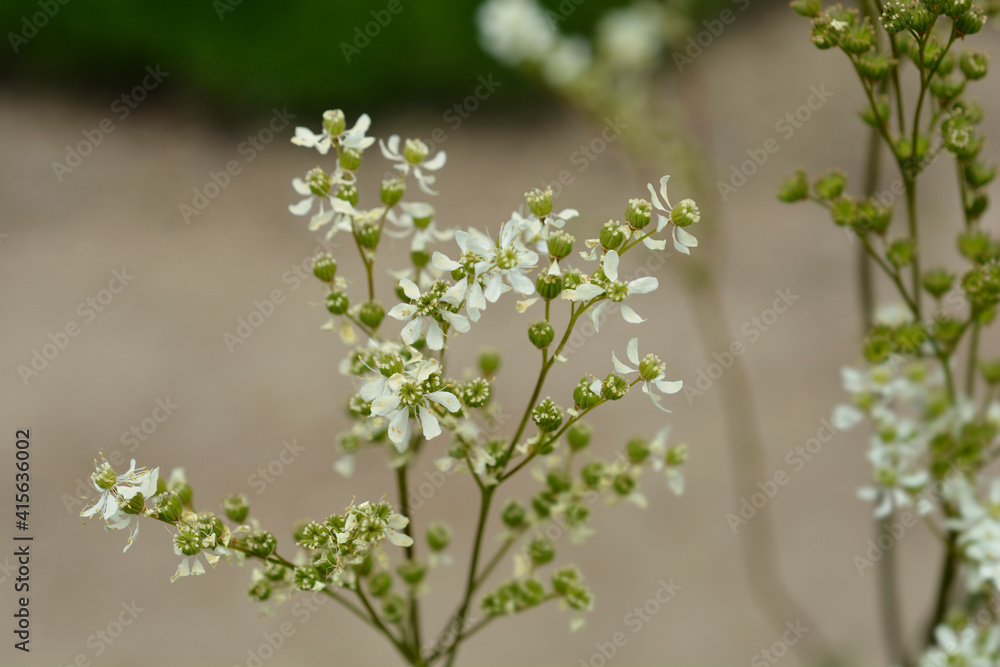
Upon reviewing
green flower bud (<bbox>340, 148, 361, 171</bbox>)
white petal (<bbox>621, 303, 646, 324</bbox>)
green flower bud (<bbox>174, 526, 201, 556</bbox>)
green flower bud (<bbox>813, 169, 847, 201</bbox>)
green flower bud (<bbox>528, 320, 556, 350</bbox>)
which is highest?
green flower bud (<bbox>340, 148, 361, 171</bbox>)

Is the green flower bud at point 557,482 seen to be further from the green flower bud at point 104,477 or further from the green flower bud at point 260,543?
the green flower bud at point 104,477

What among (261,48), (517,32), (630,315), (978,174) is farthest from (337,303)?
(261,48)

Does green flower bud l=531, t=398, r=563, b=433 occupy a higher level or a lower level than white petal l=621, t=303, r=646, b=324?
lower

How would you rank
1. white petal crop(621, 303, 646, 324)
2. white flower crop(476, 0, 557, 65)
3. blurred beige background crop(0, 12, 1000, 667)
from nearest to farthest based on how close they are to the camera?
white petal crop(621, 303, 646, 324)
white flower crop(476, 0, 557, 65)
blurred beige background crop(0, 12, 1000, 667)

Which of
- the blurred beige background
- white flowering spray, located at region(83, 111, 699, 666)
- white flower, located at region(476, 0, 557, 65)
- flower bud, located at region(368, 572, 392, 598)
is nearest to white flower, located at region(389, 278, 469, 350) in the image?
white flowering spray, located at region(83, 111, 699, 666)

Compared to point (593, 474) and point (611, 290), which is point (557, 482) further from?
point (611, 290)

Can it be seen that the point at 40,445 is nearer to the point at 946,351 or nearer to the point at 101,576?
the point at 101,576

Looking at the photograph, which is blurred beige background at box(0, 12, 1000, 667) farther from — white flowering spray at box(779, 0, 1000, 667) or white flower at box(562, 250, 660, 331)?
white flower at box(562, 250, 660, 331)
